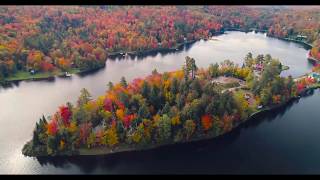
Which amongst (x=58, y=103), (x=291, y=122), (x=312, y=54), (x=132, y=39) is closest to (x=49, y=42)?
(x=132, y=39)

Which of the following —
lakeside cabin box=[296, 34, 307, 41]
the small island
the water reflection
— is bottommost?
the water reflection

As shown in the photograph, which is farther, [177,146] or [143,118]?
[143,118]

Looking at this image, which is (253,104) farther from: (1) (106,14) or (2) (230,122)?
(1) (106,14)

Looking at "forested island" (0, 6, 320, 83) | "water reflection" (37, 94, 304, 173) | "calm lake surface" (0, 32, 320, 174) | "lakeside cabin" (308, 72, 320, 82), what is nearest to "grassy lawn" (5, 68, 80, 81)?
"forested island" (0, 6, 320, 83)

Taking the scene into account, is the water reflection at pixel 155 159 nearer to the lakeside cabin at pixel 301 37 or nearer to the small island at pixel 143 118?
the small island at pixel 143 118

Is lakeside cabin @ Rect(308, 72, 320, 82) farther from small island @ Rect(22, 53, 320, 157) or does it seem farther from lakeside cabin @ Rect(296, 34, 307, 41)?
lakeside cabin @ Rect(296, 34, 307, 41)

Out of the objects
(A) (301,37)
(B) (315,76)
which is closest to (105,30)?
(B) (315,76)

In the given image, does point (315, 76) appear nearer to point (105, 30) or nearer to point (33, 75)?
point (105, 30)
